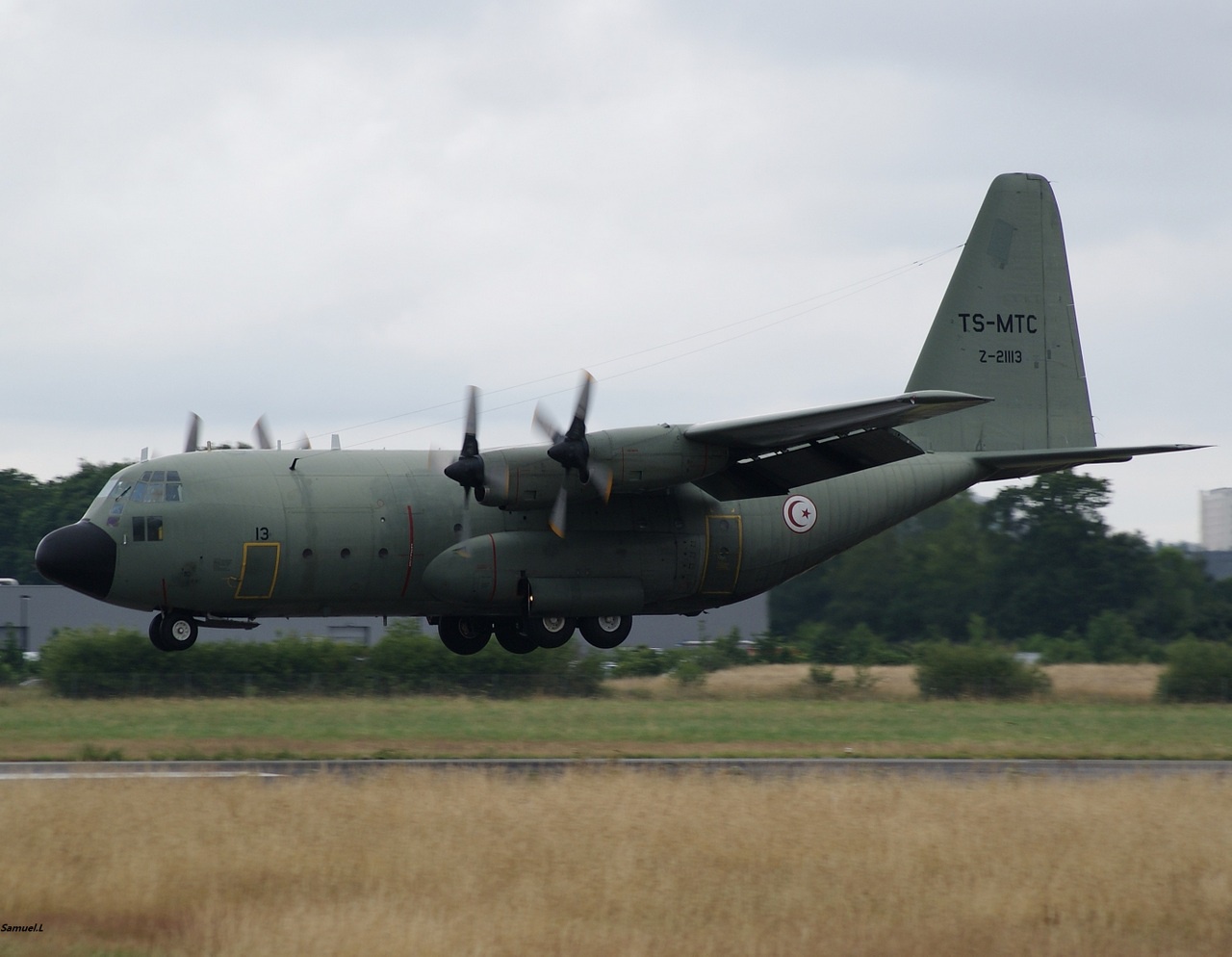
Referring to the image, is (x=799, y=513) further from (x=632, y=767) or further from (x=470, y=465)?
(x=632, y=767)

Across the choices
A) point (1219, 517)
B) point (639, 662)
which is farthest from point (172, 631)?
point (1219, 517)

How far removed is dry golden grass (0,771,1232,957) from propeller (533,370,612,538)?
7.65 meters

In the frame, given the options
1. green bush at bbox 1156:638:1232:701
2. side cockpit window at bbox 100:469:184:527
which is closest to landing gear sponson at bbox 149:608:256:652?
side cockpit window at bbox 100:469:184:527

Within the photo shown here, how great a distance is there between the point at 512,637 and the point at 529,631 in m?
2.03

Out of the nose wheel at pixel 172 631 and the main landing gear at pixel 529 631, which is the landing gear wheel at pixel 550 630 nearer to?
the main landing gear at pixel 529 631

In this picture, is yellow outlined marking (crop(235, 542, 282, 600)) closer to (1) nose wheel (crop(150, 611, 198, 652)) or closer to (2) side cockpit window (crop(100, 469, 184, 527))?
(1) nose wheel (crop(150, 611, 198, 652))

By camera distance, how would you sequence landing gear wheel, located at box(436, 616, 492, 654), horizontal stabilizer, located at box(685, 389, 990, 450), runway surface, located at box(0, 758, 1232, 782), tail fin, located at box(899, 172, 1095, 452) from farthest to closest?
tail fin, located at box(899, 172, 1095, 452)
landing gear wheel, located at box(436, 616, 492, 654)
horizontal stabilizer, located at box(685, 389, 990, 450)
runway surface, located at box(0, 758, 1232, 782)

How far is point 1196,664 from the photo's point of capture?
3416 centimetres

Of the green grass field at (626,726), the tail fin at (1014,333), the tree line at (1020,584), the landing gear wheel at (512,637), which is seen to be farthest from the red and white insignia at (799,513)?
the tree line at (1020,584)

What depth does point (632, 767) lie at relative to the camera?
19609mm

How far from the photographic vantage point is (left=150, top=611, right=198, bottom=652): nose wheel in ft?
79.2

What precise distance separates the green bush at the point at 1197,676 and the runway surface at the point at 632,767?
1229cm

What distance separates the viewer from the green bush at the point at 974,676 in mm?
33594

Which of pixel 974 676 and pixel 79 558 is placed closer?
pixel 79 558
